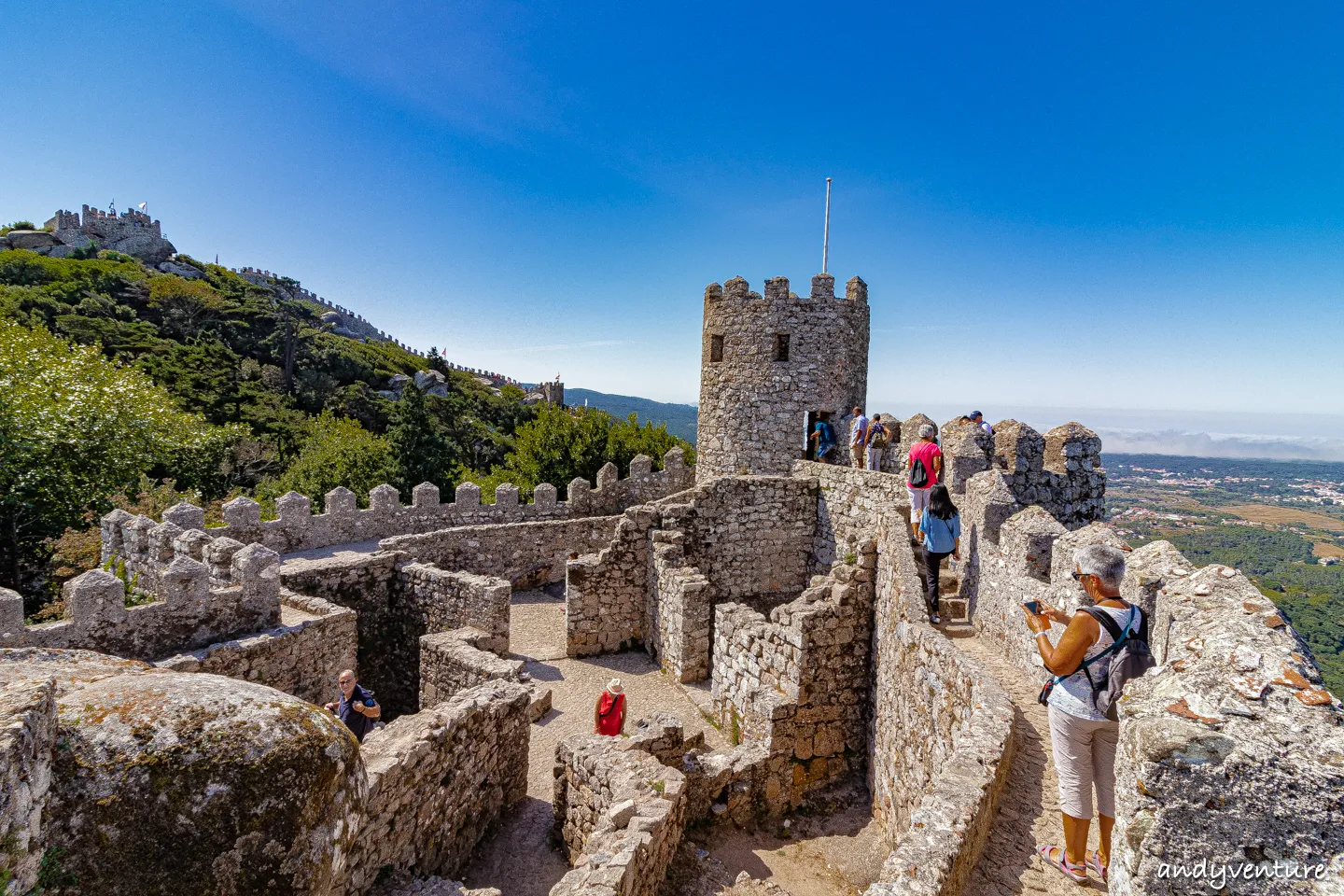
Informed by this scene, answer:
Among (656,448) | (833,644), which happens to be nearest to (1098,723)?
(833,644)

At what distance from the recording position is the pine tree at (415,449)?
934 inches

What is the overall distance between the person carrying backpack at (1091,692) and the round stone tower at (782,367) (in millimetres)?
9923

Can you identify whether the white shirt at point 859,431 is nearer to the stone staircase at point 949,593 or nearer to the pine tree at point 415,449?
the stone staircase at point 949,593

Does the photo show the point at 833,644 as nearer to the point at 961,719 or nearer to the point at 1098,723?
the point at 961,719

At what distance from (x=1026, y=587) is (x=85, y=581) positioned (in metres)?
9.28

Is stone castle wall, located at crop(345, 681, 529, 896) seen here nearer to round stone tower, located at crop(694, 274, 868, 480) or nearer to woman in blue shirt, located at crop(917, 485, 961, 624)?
woman in blue shirt, located at crop(917, 485, 961, 624)

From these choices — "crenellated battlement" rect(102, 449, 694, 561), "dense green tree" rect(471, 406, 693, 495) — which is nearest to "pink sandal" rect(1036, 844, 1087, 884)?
"crenellated battlement" rect(102, 449, 694, 561)

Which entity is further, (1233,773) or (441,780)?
(441,780)

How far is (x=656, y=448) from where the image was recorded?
2458cm

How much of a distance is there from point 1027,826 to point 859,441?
29.4 feet

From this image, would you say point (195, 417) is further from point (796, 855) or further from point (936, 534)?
point (936, 534)

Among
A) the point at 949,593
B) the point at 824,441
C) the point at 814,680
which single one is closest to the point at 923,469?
the point at 949,593

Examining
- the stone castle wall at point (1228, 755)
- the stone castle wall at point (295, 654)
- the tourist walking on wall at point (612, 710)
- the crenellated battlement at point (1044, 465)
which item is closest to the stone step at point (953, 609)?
the crenellated battlement at point (1044, 465)

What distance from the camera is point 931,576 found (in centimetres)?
669
